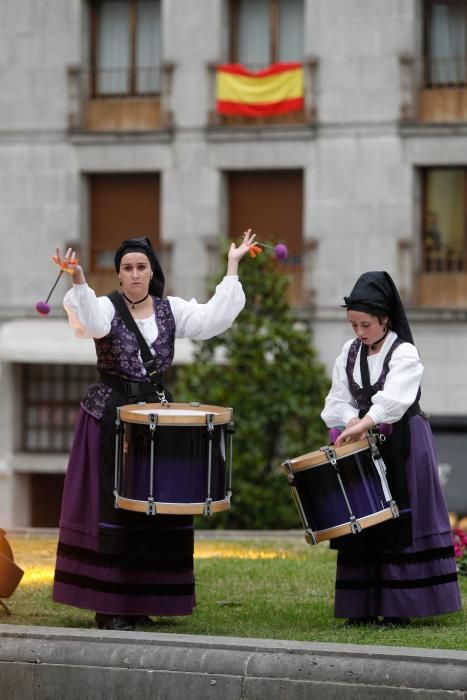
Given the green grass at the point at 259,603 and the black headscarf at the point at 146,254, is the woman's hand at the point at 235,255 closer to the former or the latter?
the black headscarf at the point at 146,254

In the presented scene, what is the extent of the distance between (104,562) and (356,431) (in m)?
1.41

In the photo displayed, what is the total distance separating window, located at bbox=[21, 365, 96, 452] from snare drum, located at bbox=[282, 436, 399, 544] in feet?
64.3

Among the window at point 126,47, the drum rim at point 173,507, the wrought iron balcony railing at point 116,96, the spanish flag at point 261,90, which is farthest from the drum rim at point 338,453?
the window at point 126,47

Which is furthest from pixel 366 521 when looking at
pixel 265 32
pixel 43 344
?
pixel 265 32

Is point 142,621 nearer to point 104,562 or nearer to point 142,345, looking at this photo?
point 104,562

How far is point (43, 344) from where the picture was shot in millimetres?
27719

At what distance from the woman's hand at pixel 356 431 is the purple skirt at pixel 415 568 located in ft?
1.22

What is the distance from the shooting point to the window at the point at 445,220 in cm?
2680

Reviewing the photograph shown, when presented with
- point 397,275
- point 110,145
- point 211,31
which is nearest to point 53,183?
point 110,145

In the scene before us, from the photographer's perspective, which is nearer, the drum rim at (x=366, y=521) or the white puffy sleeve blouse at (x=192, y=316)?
the drum rim at (x=366, y=521)

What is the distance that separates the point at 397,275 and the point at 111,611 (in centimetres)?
1768

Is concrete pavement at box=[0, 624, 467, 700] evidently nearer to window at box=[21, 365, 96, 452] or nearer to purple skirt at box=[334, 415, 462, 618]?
purple skirt at box=[334, 415, 462, 618]

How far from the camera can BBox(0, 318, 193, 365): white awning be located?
27359 mm

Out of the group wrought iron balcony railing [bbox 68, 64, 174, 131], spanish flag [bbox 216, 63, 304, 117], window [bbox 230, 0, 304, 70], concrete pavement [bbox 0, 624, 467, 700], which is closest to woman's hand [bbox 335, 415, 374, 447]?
concrete pavement [bbox 0, 624, 467, 700]
